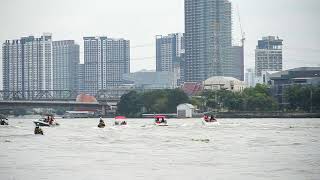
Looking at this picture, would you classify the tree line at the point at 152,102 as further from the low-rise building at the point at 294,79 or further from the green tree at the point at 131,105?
the low-rise building at the point at 294,79

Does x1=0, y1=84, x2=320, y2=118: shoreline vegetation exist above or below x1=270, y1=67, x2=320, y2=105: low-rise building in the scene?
below

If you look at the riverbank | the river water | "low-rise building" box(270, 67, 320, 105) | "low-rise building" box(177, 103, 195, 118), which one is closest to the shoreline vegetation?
the riverbank

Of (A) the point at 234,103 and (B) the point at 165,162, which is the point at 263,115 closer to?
(A) the point at 234,103

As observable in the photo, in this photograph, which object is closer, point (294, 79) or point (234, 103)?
point (234, 103)

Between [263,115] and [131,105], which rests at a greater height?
[131,105]

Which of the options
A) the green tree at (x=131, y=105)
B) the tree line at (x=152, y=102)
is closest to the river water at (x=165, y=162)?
the tree line at (x=152, y=102)

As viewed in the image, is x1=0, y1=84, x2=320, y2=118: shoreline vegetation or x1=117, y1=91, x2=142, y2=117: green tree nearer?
x1=0, y1=84, x2=320, y2=118: shoreline vegetation

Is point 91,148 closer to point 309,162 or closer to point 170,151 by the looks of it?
point 170,151

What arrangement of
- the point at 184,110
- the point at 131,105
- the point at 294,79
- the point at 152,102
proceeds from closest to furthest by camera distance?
the point at 184,110 < the point at 152,102 < the point at 131,105 < the point at 294,79

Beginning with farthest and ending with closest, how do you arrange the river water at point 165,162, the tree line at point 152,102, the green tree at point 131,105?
1. the green tree at point 131,105
2. the tree line at point 152,102
3. the river water at point 165,162

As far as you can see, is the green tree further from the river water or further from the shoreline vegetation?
the river water

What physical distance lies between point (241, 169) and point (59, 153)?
1429cm

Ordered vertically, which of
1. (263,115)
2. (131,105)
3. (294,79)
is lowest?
(263,115)

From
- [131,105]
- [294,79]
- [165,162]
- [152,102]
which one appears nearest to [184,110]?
[152,102]
